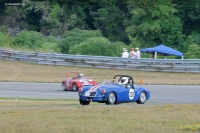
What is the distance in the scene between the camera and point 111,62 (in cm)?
4362

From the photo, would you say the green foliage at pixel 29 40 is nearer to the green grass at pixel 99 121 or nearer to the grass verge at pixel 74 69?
the grass verge at pixel 74 69

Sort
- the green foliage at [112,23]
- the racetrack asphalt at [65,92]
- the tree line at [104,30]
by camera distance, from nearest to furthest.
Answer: the racetrack asphalt at [65,92], the tree line at [104,30], the green foliage at [112,23]

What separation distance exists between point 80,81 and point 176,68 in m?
10.0

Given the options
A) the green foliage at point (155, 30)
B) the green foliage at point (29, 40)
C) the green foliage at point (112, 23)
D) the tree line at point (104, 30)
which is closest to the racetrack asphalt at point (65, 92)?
the tree line at point (104, 30)

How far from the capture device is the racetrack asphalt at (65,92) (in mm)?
28391

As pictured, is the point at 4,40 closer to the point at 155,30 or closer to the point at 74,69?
the point at 155,30

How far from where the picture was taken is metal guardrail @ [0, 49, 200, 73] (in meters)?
42.2

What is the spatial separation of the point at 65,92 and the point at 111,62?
37.2 feet

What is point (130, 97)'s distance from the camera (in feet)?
80.8

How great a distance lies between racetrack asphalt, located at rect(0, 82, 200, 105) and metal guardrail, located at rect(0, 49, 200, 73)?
5644 millimetres

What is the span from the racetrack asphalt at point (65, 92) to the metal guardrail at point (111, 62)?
5644mm

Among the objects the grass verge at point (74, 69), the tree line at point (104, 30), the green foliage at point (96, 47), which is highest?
the tree line at point (104, 30)

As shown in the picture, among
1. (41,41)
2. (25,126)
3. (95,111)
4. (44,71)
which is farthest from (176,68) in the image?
(25,126)

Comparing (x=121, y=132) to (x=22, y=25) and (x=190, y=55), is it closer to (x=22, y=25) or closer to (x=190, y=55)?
(x=190, y=55)
